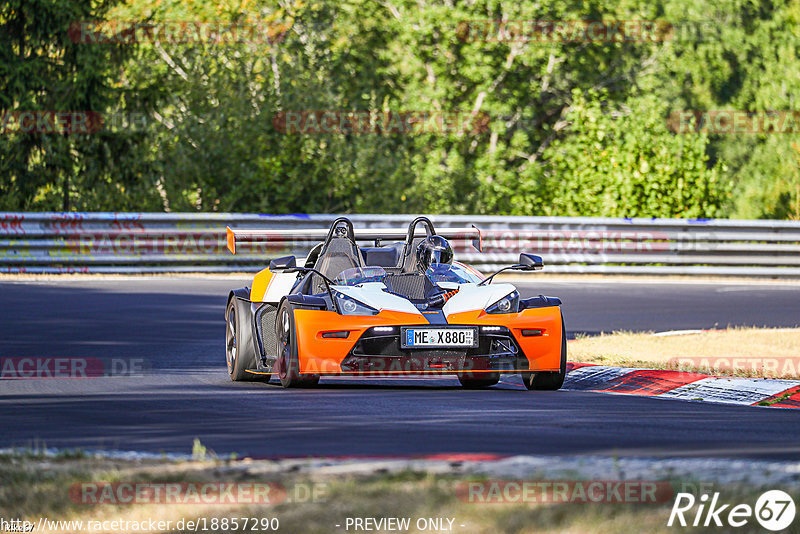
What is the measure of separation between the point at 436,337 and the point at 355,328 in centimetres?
58

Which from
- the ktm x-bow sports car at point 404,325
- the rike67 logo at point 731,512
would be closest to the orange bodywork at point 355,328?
the ktm x-bow sports car at point 404,325

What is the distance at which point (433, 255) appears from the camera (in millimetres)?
11578

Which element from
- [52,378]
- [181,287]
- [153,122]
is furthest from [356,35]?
[52,378]

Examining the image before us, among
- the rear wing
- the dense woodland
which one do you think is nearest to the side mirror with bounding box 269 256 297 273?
the rear wing

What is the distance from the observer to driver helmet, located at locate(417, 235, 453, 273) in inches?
455

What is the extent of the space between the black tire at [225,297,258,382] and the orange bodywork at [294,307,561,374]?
123 centimetres

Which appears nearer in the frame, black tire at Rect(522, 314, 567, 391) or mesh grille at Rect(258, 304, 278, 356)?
black tire at Rect(522, 314, 567, 391)

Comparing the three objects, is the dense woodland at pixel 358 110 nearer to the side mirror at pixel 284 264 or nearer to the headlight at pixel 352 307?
the side mirror at pixel 284 264

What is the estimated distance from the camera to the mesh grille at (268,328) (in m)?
11.5

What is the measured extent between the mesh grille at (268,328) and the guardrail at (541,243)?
13417 mm

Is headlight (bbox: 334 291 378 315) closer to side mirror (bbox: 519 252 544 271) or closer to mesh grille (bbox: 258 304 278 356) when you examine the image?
mesh grille (bbox: 258 304 278 356)

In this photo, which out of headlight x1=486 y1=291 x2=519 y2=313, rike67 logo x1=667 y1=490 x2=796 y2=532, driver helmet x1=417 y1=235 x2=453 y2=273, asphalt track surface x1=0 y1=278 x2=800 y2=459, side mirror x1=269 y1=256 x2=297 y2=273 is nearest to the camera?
rike67 logo x1=667 y1=490 x2=796 y2=532

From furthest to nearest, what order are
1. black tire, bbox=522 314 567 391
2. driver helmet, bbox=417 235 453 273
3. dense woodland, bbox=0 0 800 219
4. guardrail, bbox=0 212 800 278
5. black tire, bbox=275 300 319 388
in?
1. dense woodland, bbox=0 0 800 219
2. guardrail, bbox=0 212 800 278
3. driver helmet, bbox=417 235 453 273
4. black tire, bbox=522 314 567 391
5. black tire, bbox=275 300 319 388

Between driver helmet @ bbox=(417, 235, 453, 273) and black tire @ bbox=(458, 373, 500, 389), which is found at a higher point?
driver helmet @ bbox=(417, 235, 453, 273)
